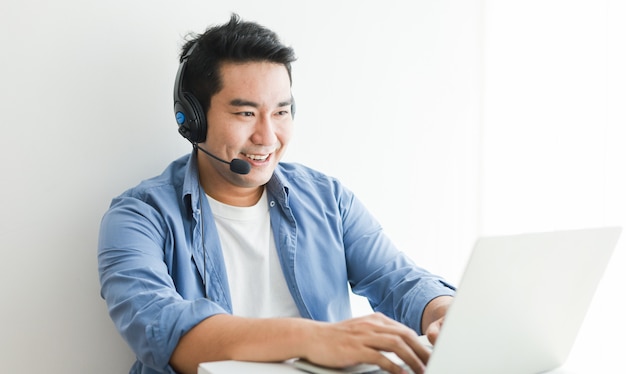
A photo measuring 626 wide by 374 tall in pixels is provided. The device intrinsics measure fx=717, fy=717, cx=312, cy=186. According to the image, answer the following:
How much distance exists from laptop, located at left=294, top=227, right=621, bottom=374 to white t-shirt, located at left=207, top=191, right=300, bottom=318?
53cm

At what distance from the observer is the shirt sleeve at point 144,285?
1.19m

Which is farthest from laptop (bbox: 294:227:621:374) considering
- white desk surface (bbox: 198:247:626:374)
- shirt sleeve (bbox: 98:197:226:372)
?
white desk surface (bbox: 198:247:626:374)

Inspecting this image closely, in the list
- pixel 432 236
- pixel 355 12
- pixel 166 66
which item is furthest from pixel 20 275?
pixel 432 236

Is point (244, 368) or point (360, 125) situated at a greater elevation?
point (360, 125)

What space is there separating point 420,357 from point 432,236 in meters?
1.33

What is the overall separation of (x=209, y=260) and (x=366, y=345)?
0.59 metres

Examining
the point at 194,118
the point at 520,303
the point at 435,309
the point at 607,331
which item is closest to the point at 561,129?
the point at 607,331

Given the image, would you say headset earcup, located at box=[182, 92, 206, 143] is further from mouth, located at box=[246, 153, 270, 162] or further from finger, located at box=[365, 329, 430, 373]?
finger, located at box=[365, 329, 430, 373]

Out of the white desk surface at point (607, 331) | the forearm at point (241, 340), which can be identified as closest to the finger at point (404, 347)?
the forearm at point (241, 340)

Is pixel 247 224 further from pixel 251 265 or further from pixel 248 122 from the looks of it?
pixel 248 122

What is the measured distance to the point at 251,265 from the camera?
1624mm

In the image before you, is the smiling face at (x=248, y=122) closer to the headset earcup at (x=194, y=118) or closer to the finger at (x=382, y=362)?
the headset earcup at (x=194, y=118)

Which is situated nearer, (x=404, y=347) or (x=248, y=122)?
(x=404, y=347)

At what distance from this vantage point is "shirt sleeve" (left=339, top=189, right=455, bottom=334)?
1540 mm
